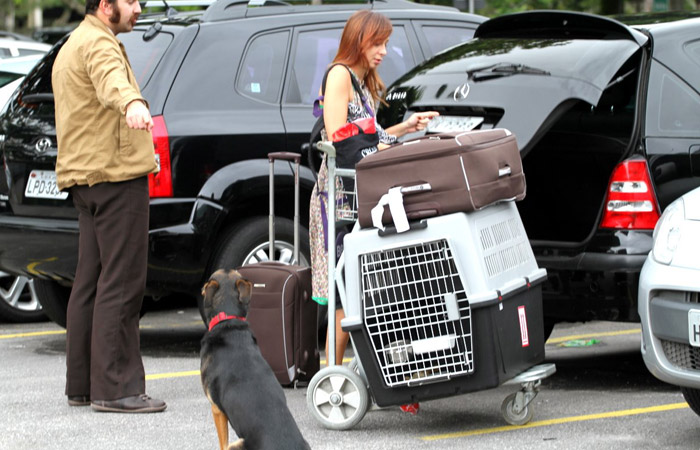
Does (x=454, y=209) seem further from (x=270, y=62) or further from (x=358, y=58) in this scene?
(x=270, y=62)

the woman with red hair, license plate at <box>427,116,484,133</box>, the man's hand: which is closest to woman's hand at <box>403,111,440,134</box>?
the woman with red hair

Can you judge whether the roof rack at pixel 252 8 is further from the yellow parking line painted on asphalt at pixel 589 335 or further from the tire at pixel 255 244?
the yellow parking line painted on asphalt at pixel 589 335

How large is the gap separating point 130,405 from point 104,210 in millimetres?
925

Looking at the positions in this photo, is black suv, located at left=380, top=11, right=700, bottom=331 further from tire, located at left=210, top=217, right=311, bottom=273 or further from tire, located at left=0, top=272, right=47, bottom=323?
tire, located at left=0, top=272, right=47, bottom=323

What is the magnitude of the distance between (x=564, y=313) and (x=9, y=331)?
423 cm

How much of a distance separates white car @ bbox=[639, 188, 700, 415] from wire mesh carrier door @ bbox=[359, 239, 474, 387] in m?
0.74

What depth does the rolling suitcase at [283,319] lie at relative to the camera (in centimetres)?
616

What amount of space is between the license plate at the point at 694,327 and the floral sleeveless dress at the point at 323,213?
172 cm

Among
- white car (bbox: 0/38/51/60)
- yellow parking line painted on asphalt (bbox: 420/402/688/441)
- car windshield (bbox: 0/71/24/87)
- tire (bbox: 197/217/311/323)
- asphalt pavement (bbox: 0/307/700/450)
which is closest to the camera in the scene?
asphalt pavement (bbox: 0/307/700/450)

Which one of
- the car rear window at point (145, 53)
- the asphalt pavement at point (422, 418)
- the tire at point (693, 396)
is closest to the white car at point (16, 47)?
the car rear window at point (145, 53)

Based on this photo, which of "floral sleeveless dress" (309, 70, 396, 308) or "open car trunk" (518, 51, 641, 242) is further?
"floral sleeveless dress" (309, 70, 396, 308)

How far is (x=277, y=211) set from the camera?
720 cm

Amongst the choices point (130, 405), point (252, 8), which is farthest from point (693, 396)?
point (252, 8)

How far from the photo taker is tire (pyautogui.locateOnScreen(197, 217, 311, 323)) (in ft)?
22.6
